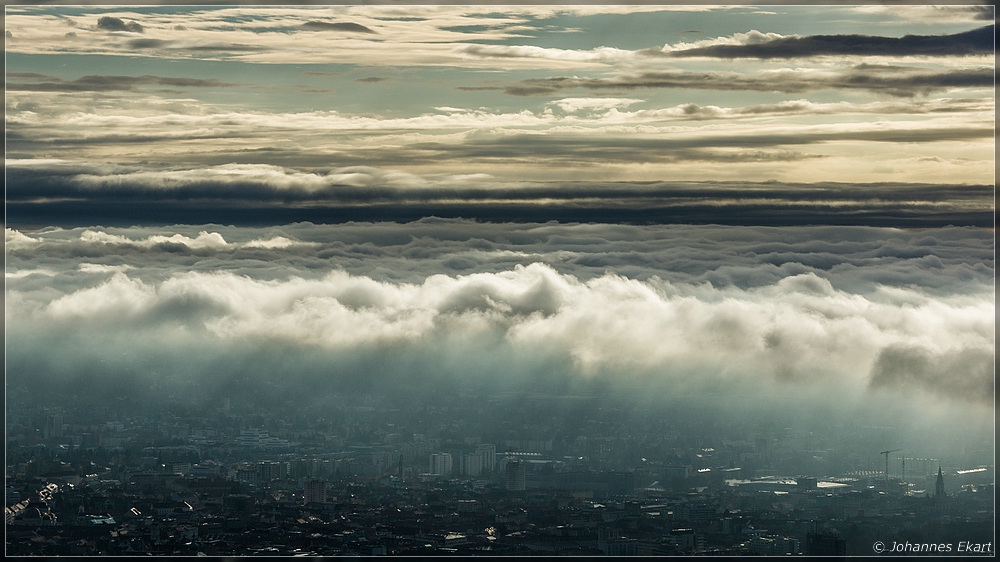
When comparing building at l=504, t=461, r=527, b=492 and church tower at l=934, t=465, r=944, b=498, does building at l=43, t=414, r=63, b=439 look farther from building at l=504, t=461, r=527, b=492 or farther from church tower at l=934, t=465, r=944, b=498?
church tower at l=934, t=465, r=944, b=498

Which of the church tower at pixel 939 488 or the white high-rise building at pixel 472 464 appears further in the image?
the white high-rise building at pixel 472 464

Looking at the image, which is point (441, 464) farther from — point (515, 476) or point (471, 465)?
point (515, 476)

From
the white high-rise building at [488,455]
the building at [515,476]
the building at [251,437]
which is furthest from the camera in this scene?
the building at [251,437]

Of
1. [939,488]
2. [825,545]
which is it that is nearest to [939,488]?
[939,488]

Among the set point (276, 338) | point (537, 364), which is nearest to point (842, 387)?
point (537, 364)

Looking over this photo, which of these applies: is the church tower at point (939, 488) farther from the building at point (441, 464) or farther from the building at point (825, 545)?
the building at point (441, 464)

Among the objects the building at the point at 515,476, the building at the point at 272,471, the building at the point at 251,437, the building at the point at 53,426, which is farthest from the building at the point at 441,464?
the building at the point at 53,426

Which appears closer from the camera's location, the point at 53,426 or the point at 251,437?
the point at 53,426
